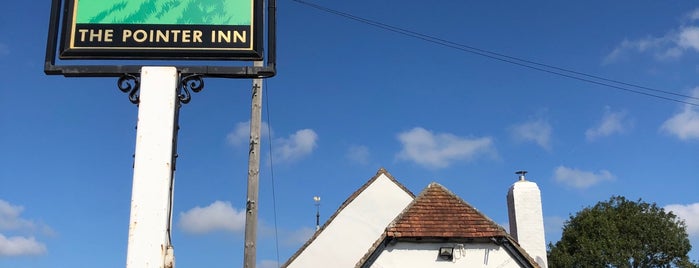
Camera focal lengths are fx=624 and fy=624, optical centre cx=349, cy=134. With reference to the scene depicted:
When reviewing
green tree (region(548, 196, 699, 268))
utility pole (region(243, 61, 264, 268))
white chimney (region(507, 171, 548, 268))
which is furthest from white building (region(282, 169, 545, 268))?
green tree (region(548, 196, 699, 268))

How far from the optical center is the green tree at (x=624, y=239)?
33.2m

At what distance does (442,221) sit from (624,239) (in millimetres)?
24935

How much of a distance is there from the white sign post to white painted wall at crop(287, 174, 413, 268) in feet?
38.3

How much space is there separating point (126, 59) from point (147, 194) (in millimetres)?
1217

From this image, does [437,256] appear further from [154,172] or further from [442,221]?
[154,172]

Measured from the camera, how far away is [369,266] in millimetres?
12758

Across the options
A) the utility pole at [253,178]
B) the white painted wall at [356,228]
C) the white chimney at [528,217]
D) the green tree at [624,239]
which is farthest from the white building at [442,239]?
the green tree at [624,239]

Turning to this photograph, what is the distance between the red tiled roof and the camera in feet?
42.1

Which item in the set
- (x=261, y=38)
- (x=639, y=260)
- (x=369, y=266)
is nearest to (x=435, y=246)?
(x=369, y=266)

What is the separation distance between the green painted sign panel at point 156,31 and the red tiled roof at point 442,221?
323 inches

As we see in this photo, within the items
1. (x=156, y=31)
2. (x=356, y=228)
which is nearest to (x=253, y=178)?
(x=156, y=31)

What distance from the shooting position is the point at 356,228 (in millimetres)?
16844

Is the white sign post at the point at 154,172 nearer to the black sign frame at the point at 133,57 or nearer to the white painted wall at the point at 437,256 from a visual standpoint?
the black sign frame at the point at 133,57

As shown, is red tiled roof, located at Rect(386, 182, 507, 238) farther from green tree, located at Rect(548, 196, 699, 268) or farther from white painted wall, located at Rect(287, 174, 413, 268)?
green tree, located at Rect(548, 196, 699, 268)
